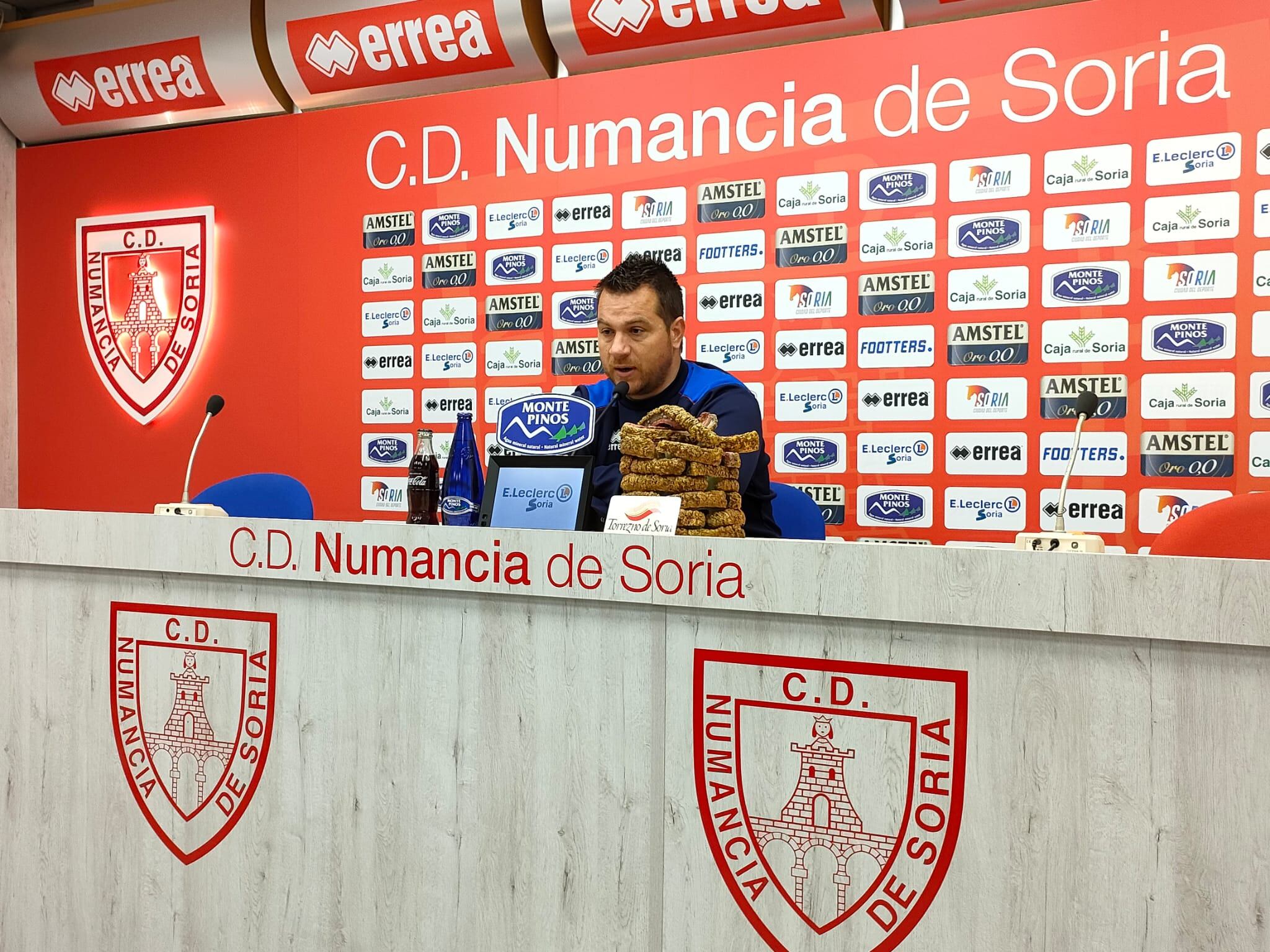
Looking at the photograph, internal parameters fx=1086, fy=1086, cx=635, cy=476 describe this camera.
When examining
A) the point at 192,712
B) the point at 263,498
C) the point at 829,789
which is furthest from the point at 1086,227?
the point at 192,712

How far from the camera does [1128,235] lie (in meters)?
2.87

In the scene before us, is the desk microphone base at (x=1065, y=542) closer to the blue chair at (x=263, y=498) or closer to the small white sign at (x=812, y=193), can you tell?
the small white sign at (x=812, y=193)

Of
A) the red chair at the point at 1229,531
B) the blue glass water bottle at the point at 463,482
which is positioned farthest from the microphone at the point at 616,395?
the red chair at the point at 1229,531

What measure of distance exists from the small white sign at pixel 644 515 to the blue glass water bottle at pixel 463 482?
1.08 feet

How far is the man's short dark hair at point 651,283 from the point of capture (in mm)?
2336

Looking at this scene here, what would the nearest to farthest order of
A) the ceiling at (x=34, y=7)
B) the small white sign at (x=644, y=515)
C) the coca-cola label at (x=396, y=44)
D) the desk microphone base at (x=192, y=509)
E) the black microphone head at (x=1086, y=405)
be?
the small white sign at (x=644, y=515), the black microphone head at (x=1086, y=405), the desk microphone base at (x=192, y=509), the coca-cola label at (x=396, y=44), the ceiling at (x=34, y=7)

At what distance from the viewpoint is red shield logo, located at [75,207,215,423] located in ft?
13.9

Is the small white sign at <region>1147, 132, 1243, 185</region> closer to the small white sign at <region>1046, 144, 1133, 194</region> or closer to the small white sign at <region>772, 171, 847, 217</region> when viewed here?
the small white sign at <region>1046, 144, 1133, 194</region>

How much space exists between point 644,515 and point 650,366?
902 millimetres

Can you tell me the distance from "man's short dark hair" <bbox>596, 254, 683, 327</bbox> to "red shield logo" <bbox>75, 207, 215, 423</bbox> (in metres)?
2.46

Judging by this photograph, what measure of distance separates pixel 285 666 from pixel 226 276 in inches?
117

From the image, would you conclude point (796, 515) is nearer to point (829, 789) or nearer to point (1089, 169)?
point (829, 789)

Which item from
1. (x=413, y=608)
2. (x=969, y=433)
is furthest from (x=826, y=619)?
(x=969, y=433)

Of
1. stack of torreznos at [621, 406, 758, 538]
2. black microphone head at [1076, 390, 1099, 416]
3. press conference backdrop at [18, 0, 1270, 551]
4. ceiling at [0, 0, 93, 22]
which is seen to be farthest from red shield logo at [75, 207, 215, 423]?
black microphone head at [1076, 390, 1099, 416]
